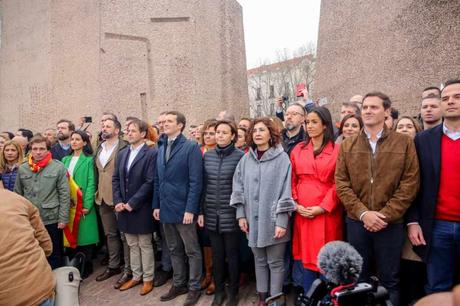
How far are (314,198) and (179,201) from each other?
160cm

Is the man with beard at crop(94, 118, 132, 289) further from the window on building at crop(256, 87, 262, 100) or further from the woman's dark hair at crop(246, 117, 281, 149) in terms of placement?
the window on building at crop(256, 87, 262, 100)

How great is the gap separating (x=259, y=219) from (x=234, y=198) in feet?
1.18

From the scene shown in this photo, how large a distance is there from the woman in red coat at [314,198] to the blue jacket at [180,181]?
115 centimetres

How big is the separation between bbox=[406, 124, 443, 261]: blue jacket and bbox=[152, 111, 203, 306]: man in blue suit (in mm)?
2242

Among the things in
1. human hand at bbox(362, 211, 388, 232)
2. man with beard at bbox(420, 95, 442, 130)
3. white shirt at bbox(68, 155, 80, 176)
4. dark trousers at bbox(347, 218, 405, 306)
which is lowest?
dark trousers at bbox(347, 218, 405, 306)

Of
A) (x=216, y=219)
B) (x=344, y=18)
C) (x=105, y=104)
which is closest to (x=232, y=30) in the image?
(x=344, y=18)

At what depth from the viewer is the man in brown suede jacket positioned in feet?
9.59

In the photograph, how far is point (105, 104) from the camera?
35.2 feet

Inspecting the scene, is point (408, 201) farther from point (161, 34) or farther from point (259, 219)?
point (161, 34)

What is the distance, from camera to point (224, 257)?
3.94m

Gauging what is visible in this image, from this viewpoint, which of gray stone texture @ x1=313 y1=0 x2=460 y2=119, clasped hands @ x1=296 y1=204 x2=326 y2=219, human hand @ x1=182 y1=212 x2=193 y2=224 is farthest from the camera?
gray stone texture @ x1=313 y1=0 x2=460 y2=119

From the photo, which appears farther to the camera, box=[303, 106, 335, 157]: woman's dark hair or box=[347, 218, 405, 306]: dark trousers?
box=[303, 106, 335, 157]: woman's dark hair

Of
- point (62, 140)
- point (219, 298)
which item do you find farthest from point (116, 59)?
point (219, 298)

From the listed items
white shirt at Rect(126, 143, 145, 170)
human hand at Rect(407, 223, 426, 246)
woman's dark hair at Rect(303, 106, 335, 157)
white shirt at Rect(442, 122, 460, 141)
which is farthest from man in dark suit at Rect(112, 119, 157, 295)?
white shirt at Rect(442, 122, 460, 141)
